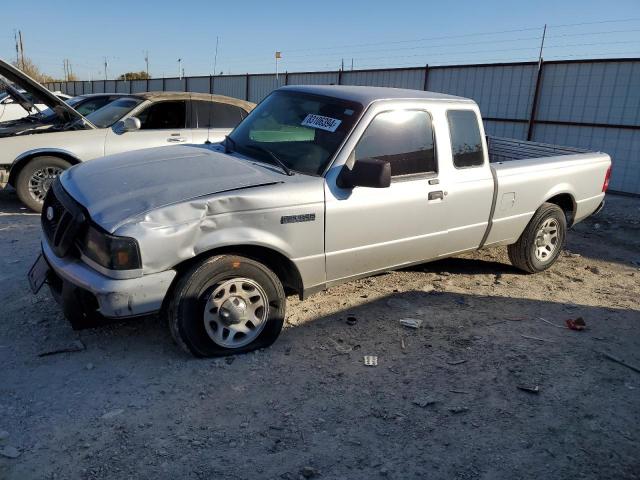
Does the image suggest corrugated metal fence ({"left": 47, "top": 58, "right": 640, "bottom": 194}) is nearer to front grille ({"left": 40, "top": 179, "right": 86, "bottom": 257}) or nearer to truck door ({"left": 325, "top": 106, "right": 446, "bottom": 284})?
truck door ({"left": 325, "top": 106, "right": 446, "bottom": 284})

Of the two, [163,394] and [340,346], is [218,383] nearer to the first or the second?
[163,394]

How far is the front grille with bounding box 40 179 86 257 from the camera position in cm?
334

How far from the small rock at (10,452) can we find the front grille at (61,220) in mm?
1204

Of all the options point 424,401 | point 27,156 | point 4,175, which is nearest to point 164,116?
point 27,156

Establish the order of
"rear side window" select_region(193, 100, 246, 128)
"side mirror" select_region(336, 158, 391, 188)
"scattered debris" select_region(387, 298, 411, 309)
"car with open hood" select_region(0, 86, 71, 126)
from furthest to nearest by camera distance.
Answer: "rear side window" select_region(193, 100, 246, 128) < "car with open hood" select_region(0, 86, 71, 126) < "scattered debris" select_region(387, 298, 411, 309) < "side mirror" select_region(336, 158, 391, 188)

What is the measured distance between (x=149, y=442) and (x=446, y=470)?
5.14ft

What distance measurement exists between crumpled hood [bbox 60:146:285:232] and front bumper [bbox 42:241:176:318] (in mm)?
334

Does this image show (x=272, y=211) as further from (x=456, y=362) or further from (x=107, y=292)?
(x=456, y=362)

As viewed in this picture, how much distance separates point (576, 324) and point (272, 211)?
9.43 feet

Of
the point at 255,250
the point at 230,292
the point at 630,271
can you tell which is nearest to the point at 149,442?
the point at 230,292

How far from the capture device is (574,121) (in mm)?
11422

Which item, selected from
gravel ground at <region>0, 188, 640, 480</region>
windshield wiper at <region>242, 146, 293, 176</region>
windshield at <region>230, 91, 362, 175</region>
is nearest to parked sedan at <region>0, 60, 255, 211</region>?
gravel ground at <region>0, 188, 640, 480</region>

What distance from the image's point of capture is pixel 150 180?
11.8 ft

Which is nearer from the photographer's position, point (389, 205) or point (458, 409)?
point (458, 409)
